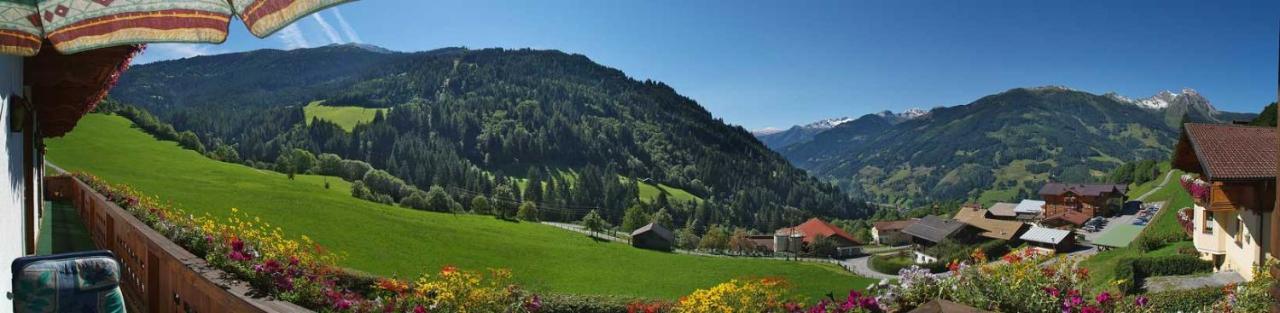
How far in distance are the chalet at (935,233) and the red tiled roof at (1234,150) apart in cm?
5402

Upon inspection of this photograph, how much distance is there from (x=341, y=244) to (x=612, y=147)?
100 m

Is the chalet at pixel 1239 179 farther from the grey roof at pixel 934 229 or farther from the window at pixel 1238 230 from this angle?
the grey roof at pixel 934 229

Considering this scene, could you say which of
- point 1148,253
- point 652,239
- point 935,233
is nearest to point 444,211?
point 652,239

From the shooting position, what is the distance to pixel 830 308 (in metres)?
4.08

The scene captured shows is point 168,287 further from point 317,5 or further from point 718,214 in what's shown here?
point 718,214

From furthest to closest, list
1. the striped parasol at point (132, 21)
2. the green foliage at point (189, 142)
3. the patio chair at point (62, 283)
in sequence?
1. the green foliage at point (189, 142)
2. the patio chair at point (62, 283)
3. the striped parasol at point (132, 21)

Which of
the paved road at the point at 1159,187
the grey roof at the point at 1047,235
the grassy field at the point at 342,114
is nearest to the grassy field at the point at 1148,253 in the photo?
the grey roof at the point at 1047,235

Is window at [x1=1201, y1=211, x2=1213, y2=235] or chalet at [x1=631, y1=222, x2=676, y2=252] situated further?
chalet at [x1=631, y1=222, x2=676, y2=252]

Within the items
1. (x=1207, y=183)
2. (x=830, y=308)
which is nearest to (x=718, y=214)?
(x=1207, y=183)

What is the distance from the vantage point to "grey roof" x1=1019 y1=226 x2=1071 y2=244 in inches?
1993

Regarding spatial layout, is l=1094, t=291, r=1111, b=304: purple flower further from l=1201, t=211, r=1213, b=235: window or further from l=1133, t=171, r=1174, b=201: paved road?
l=1133, t=171, r=1174, b=201: paved road

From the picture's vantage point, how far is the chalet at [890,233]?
7956 centimetres

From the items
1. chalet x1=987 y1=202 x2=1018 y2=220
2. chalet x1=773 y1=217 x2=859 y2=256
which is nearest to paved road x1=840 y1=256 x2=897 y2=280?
chalet x1=773 y1=217 x2=859 y2=256

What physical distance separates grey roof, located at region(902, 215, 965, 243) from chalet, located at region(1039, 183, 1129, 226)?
8.96 metres
